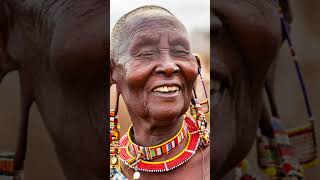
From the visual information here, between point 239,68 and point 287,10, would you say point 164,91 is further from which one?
point 287,10

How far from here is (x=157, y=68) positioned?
2727 mm

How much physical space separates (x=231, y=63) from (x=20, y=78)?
1214 mm

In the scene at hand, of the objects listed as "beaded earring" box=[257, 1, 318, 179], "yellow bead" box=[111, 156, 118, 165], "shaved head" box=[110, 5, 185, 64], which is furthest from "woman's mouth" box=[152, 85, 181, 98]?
"beaded earring" box=[257, 1, 318, 179]

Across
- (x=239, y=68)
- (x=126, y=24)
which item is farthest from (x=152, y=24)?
(x=239, y=68)

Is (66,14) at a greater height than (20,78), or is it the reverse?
(66,14)

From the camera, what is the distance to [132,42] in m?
2.76

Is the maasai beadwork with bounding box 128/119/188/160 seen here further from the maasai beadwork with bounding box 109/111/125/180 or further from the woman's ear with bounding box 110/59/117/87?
the woman's ear with bounding box 110/59/117/87

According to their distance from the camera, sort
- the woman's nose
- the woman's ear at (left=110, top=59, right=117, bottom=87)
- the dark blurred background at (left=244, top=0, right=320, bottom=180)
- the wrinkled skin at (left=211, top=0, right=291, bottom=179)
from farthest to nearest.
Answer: the dark blurred background at (left=244, top=0, right=320, bottom=180)
the wrinkled skin at (left=211, top=0, right=291, bottom=179)
the woman's ear at (left=110, top=59, right=117, bottom=87)
the woman's nose

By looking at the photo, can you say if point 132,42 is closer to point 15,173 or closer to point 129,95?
point 129,95

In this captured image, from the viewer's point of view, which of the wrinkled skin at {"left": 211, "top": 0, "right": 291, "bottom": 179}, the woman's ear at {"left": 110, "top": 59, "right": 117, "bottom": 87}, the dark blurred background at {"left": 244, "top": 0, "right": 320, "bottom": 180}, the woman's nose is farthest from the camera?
the dark blurred background at {"left": 244, "top": 0, "right": 320, "bottom": 180}

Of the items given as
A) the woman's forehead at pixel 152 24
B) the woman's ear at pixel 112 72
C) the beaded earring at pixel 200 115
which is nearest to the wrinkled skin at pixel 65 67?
the woman's ear at pixel 112 72

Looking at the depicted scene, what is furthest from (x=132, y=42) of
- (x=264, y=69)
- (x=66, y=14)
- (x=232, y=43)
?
(x=264, y=69)

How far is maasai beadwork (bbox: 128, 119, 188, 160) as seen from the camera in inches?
111

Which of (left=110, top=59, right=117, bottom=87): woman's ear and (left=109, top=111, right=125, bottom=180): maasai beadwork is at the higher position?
(left=110, top=59, right=117, bottom=87): woman's ear
